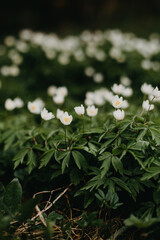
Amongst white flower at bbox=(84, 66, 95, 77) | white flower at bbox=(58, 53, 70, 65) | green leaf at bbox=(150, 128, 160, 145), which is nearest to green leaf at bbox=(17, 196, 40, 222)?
green leaf at bbox=(150, 128, 160, 145)

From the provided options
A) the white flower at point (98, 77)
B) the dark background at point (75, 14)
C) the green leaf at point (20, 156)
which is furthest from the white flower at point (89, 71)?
the dark background at point (75, 14)

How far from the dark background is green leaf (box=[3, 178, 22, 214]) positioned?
1120cm

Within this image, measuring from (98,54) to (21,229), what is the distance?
480 cm

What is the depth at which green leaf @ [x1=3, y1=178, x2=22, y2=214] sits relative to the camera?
7.18 ft

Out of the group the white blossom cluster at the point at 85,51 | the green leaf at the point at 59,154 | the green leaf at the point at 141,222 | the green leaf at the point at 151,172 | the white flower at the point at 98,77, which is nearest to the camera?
the green leaf at the point at 141,222

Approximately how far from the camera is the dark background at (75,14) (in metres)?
12.6

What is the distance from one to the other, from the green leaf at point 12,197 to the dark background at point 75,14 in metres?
11.2

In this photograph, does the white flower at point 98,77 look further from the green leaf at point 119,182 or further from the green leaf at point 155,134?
the green leaf at point 119,182

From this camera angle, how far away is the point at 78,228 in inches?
89.1

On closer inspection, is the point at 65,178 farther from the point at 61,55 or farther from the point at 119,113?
the point at 61,55

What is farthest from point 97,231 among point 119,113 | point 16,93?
point 16,93

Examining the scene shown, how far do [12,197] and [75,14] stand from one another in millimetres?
12777

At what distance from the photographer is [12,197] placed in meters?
2.20

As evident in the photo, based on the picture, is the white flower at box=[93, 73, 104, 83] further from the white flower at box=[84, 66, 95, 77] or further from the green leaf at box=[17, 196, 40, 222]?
the green leaf at box=[17, 196, 40, 222]
